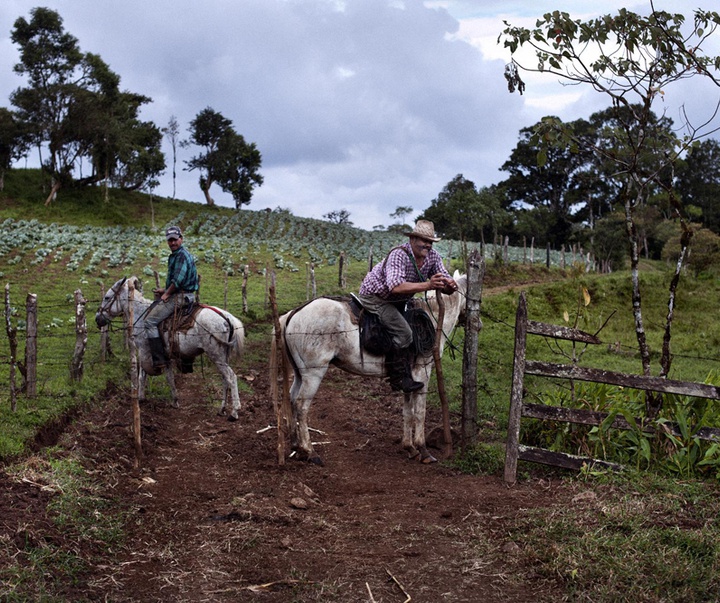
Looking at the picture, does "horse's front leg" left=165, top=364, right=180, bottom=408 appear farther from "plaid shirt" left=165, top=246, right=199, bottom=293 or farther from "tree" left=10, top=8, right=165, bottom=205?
"tree" left=10, top=8, right=165, bottom=205

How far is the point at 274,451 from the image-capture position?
31.6 ft

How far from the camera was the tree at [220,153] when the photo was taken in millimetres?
67750

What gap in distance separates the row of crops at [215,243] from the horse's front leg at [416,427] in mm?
19241

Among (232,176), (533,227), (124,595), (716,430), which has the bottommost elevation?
(124,595)

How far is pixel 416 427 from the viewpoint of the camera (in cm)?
937

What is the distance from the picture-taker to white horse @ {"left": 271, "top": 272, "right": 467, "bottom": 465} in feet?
29.9

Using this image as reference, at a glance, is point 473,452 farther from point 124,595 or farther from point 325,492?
point 124,595

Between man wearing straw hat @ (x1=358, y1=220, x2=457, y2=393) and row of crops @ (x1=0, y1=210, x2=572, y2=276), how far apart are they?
1921 cm

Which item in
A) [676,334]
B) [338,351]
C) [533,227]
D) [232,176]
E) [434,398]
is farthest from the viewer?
[232,176]

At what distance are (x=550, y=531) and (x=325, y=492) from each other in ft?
9.08

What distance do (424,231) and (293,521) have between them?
4.06 meters

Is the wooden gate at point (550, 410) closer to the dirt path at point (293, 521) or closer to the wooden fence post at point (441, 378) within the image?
the dirt path at point (293, 521)

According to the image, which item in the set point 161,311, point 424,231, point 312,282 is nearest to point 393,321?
point 424,231

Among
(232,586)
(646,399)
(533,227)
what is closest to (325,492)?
(232,586)
